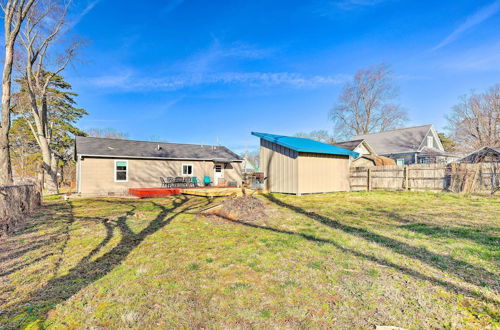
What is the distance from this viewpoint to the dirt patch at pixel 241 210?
7.36 m

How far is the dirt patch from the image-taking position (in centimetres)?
736

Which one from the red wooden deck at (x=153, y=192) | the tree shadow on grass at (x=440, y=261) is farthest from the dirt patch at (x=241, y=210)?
the red wooden deck at (x=153, y=192)

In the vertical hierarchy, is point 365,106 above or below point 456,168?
above

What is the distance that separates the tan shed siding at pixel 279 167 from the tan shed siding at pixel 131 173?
5647 millimetres

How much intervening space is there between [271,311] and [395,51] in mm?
21542

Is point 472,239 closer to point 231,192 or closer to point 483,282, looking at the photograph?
point 483,282

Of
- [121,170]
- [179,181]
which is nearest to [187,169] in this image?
[179,181]

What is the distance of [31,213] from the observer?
841cm

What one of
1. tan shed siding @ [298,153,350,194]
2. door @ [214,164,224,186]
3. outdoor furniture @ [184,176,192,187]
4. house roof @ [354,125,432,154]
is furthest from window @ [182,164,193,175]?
house roof @ [354,125,432,154]

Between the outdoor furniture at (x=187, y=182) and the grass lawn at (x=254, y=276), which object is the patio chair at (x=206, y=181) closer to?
the outdoor furniture at (x=187, y=182)

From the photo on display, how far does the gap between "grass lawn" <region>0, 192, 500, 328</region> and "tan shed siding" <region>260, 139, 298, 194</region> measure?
739cm

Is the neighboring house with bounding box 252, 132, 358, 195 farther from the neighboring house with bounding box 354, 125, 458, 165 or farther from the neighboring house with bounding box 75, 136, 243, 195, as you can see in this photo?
the neighboring house with bounding box 354, 125, 458, 165

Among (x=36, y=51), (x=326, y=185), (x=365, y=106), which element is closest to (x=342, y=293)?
(x=326, y=185)

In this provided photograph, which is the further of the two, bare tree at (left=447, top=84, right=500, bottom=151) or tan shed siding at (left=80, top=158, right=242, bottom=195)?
bare tree at (left=447, top=84, right=500, bottom=151)
